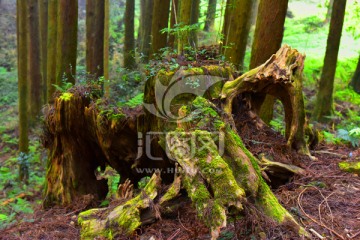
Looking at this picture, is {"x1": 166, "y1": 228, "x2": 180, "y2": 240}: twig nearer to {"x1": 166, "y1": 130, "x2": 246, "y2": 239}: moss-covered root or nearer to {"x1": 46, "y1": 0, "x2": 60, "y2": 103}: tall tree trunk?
{"x1": 166, "y1": 130, "x2": 246, "y2": 239}: moss-covered root

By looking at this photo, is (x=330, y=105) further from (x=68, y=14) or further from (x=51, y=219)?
(x=51, y=219)

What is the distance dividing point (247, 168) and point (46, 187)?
4.47 meters

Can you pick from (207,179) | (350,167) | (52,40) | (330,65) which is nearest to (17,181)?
(52,40)

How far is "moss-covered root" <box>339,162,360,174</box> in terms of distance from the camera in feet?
16.6

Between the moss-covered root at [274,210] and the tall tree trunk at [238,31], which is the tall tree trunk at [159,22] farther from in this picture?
the moss-covered root at [274,210]

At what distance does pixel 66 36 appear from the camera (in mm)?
8461

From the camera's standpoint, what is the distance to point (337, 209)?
13.5ft

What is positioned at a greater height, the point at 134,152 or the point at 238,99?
the point at 238,99

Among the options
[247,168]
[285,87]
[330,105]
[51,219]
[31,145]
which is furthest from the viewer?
[31,145]

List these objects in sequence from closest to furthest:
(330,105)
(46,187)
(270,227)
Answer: (270,227)
(46,187)
(330,105)

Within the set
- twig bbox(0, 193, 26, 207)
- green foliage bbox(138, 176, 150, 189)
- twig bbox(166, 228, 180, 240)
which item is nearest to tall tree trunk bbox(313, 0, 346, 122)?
green foliage bbox(138, 176, 150, 189)

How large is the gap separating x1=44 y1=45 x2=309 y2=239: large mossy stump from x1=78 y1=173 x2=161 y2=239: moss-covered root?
0.01 meters

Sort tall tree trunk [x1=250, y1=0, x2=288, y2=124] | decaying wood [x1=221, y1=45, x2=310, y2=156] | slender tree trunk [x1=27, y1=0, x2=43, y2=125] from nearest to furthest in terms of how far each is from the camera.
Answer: decaying wood [x1=221, y1=45, x2=310, y2=156]
tall tree trunk [x1=250, y1=0, x2=288, y2=124]
slender tree trunk [x1=27, y1=0, x2=43, y2=125]

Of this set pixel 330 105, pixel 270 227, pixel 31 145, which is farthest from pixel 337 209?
pixel 31 145
